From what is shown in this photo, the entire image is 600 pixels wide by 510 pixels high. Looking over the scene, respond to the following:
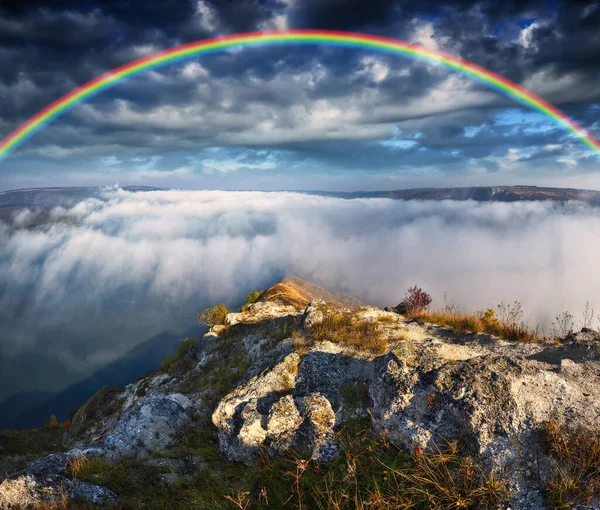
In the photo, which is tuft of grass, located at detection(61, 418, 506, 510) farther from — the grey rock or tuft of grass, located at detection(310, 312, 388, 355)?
tuft of grass, located at detection(310, 312, 388, 355)

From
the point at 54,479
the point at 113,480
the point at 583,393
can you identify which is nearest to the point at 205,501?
the point at 113,480

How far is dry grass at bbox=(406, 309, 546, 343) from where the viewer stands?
449 inches

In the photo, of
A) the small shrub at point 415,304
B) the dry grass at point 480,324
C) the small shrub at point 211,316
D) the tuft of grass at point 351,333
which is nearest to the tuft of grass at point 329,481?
the tuft of grass at point 351,333

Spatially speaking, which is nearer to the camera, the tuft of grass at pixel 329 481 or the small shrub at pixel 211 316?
the tuft of grass at pixel 329 481

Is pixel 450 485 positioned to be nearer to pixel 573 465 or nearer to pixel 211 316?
pixel 573 465

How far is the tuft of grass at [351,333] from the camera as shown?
426 inches

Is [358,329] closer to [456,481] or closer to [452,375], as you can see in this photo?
[452,375]

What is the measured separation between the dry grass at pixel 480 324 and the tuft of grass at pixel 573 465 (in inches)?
266

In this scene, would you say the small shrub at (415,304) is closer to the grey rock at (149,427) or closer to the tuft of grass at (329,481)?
the tuft of grass at (329,481)

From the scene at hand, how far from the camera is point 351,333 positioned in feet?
38.4

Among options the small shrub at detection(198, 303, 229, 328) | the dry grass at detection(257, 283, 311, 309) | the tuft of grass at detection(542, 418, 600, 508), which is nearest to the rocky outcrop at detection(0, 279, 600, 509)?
the tuft of grass at detection(542, 418, 600, 508)

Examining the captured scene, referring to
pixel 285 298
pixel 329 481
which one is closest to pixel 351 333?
pixel 329 481

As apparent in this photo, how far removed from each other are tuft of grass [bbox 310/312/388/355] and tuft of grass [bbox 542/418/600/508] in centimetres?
546

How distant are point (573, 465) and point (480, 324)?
8.09 metres
